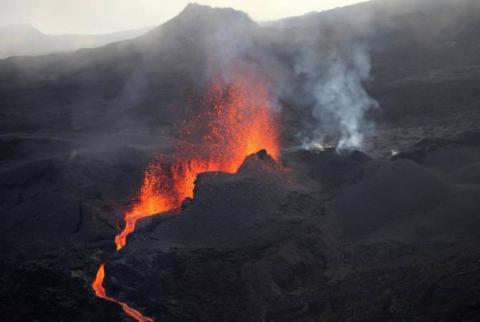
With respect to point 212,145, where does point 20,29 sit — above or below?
above

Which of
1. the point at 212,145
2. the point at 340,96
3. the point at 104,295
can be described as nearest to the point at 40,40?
the point at 340,96

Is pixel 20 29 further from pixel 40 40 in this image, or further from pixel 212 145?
pixel 212 145

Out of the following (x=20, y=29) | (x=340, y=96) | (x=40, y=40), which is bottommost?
(x=340, y=96)

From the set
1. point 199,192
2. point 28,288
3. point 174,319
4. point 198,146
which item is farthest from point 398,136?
point 28,288

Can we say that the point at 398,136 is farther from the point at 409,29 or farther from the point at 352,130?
the point at 409,29

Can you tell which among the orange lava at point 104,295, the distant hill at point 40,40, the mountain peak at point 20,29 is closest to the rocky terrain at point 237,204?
the orange lava at point 104,295

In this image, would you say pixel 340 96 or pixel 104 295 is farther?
pixel 340 96

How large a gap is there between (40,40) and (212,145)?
6838 cm

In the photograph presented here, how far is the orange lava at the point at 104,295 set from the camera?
20761 millimetres

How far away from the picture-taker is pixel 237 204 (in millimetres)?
25953

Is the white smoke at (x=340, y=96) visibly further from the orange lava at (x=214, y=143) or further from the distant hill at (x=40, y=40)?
the distant hill at (x=40, y=40)

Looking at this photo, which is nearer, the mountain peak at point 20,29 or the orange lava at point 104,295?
the orange lava at point 104,295

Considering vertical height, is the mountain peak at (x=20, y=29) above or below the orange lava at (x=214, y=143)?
above

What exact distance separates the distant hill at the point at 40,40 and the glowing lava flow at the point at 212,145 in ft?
166
